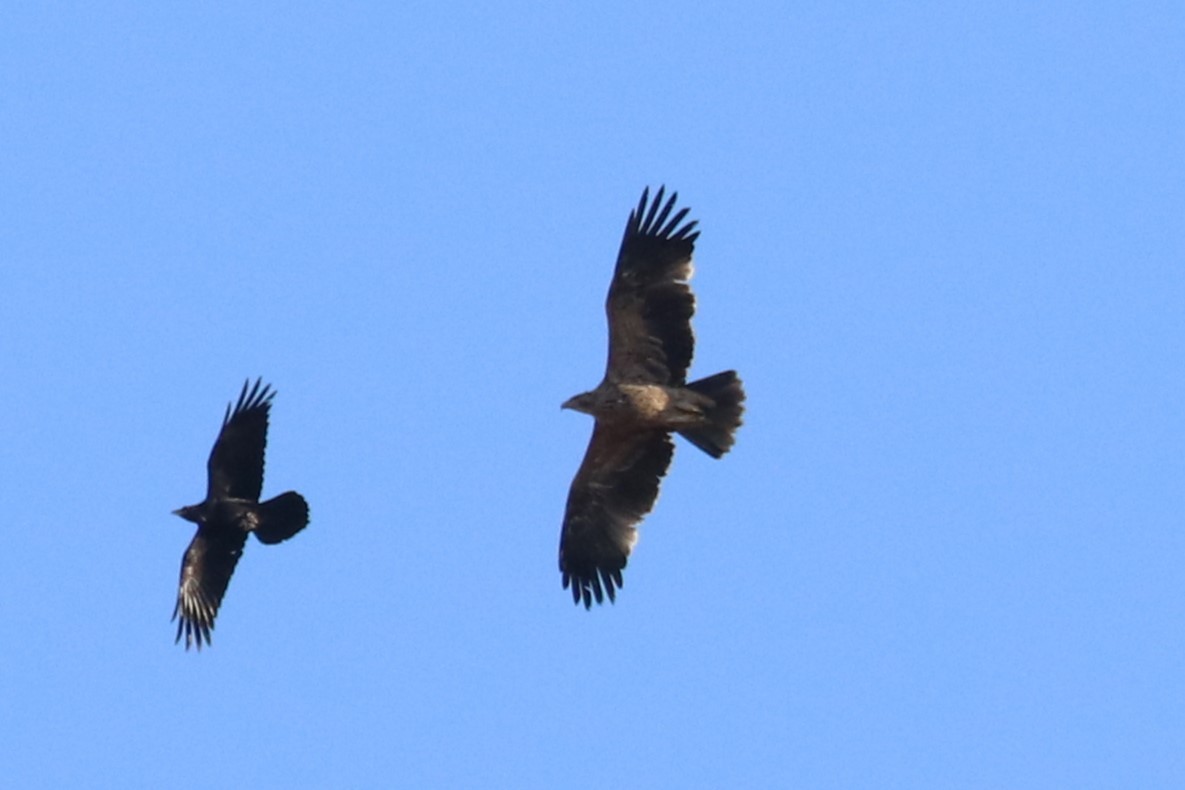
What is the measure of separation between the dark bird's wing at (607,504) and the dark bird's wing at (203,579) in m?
3.45

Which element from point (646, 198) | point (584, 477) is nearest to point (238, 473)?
point (584, 477)

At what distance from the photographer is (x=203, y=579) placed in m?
23.2

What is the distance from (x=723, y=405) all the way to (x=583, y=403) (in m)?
1.29

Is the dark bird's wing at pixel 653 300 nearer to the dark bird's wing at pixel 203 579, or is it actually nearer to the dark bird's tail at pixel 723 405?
the dark bird's tail at pixel 723 405

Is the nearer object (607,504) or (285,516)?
(607,504)

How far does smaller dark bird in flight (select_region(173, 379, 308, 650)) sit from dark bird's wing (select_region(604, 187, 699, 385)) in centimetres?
407

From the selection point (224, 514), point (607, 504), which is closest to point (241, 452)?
point (224, 514)

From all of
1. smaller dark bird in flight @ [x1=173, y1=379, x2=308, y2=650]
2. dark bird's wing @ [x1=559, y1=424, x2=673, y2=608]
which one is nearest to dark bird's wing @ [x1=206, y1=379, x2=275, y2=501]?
smaller dark bird in flight @ [x1=173, y1=379, x2=308, y2=650]

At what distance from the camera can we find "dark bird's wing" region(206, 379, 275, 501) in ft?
75.1

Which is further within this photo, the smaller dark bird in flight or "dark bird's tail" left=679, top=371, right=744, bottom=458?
the smaller dark bird in flight

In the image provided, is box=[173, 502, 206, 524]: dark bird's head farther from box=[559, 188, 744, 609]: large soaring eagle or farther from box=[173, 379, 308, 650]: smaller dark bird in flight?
box=[559, 188, 744, 609]: large soaring eagle

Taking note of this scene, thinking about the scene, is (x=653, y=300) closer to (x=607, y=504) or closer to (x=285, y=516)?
(x=607, y=504)

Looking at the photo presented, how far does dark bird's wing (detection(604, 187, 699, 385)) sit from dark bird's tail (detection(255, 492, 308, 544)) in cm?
359

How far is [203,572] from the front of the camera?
23172 millimetres
